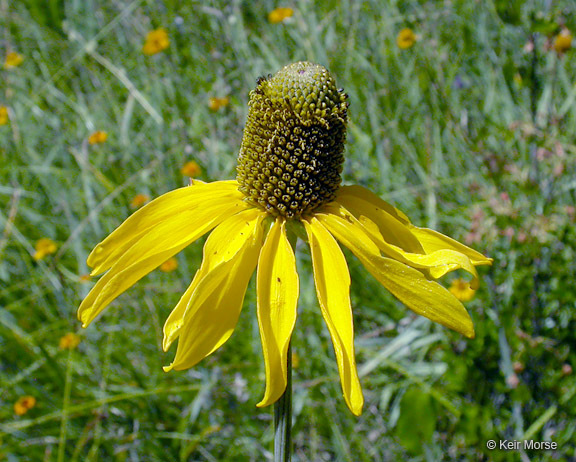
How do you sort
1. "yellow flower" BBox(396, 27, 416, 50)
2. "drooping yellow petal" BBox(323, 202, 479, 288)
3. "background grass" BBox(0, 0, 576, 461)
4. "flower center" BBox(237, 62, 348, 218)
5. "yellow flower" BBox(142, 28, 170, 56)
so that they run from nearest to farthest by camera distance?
"drooping yellow petal" BBox(323, 202, 479, 288) → "flower center" BBox(237, 62, 348, 218) → "background grass" BBox(0, 0, 576, 461) → "yellow flower" BBox(142, 28, 170, 56) → "yellow flower" BBox(396, 27, 416, 50)

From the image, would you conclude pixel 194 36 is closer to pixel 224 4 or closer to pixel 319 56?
pixel 224 4

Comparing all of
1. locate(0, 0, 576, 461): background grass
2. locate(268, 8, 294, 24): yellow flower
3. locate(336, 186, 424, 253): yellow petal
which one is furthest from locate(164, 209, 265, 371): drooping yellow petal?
locate(268, 8, 294, 24): yellow flower

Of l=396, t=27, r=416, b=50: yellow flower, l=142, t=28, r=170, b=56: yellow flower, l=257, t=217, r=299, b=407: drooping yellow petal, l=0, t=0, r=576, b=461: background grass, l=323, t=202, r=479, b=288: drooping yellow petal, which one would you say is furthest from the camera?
l=396, t=27, r=416, b=50: yellow flower

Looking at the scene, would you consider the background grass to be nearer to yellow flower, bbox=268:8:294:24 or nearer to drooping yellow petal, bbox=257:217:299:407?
yellow flower, bbox=268:8:294:24

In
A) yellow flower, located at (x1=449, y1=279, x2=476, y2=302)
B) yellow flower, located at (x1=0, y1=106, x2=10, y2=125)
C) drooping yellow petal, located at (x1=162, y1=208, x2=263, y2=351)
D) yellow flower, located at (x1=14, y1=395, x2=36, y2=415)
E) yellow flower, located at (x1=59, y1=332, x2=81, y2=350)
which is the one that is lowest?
yellow flower, located at (x1=14, y1=395, x2=36, y2=415)

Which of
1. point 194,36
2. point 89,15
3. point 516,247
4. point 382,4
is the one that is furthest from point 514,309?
point 89,15

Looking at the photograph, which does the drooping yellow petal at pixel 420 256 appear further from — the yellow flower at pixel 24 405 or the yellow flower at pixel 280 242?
the yellow flower at pixel 24 405

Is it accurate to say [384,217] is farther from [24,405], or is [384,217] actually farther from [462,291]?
[24,405]
